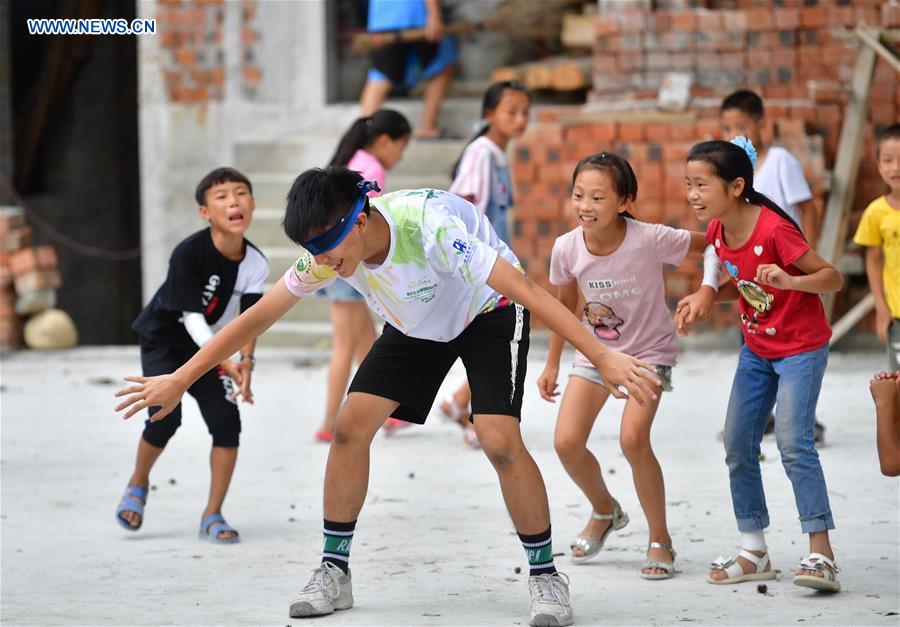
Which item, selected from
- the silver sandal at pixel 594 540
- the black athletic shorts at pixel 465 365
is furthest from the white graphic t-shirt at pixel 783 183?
the black athletic shorts at pixel 465 365

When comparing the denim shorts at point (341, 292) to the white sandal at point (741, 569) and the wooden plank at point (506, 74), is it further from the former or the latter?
the wooden plank at point (506, 74)

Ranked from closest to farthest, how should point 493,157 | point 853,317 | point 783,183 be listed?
point 783,183
point 493,157
point 853,317

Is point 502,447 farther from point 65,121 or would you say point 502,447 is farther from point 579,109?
point 65,121

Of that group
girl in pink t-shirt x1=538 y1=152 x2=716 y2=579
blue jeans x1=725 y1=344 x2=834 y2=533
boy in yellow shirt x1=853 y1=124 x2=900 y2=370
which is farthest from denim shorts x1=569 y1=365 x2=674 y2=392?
boy in yellow shirt x1=853 y1=124 x2=900 y2=370

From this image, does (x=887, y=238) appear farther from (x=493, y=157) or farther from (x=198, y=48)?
(x=198, y=48)

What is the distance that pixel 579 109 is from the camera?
33.0ft

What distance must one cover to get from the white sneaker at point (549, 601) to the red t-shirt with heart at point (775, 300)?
100 centimetres

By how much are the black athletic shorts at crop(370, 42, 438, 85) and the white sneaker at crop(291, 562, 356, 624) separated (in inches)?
265

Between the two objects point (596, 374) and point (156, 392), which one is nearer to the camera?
point (156, 392)

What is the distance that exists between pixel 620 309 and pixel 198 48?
25.4 feet

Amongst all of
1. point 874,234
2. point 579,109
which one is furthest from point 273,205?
point 874,234

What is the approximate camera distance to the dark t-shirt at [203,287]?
5316 millimetres

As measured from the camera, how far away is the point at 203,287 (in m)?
5.33

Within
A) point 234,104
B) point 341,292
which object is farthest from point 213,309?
point 234,104
